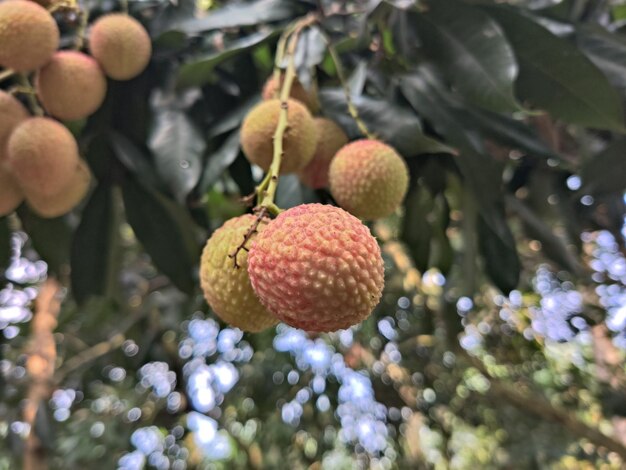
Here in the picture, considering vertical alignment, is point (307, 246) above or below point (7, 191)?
above

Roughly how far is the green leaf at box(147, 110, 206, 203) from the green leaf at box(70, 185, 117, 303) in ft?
0.65

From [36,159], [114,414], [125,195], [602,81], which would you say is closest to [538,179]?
[602,81]

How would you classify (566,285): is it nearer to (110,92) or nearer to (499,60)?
(499,60)

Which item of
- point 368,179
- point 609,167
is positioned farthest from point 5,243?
point 609,167

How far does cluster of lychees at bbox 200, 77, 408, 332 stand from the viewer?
38 centimetres

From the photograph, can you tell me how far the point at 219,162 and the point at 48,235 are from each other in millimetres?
411

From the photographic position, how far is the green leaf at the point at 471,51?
677 mm

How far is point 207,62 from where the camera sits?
0.78 meters

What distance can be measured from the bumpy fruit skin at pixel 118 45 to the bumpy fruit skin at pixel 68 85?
0.09 ft

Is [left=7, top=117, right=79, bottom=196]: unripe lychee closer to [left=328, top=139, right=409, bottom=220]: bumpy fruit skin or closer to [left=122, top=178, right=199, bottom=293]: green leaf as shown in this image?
[left=122, top=178, right=199, bottom=293]: green leaf

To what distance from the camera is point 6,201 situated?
0.74 meters

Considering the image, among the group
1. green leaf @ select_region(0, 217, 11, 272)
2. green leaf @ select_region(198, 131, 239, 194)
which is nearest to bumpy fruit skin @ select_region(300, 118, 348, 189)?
green leaf @ select_region(198, 131, 239, 194)

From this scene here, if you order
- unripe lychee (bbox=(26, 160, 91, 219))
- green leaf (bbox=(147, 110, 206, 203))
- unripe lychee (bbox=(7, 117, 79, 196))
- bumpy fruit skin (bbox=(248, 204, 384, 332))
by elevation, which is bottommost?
unripe lychee (bbox=(26, 160, 91, 219))

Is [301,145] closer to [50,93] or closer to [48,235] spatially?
[50,93]
